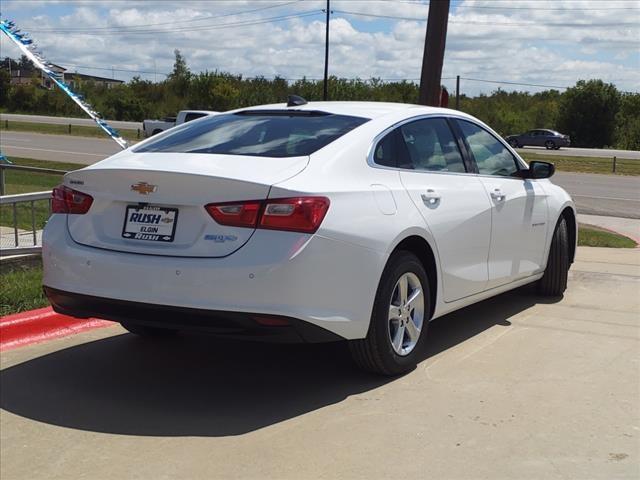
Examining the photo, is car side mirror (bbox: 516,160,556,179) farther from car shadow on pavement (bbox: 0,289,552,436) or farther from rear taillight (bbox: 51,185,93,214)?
rear taillight (bbox: 51,185,93,214)

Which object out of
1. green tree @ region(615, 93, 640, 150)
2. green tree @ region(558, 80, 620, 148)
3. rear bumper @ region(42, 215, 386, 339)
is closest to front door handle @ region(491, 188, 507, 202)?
rear bumper @ region(42, 215, 386, 339)

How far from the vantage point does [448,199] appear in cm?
536

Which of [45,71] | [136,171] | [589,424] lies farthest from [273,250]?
[45,71]

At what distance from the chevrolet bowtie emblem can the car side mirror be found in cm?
328

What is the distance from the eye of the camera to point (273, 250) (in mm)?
4094

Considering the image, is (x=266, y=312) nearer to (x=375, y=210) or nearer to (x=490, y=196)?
(x=375, y=210)

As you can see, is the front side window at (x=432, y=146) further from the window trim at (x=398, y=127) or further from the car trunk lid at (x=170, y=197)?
the car trunk lid at (x=170, y=197)

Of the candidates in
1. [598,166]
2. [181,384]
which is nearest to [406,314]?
[181,384]

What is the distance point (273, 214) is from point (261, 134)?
1.05 meters

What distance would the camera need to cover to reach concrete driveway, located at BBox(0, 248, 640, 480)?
3.76 m

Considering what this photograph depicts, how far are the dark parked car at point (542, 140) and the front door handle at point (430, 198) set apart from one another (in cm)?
5114

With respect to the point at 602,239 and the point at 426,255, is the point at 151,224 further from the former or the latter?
the point at 602,239

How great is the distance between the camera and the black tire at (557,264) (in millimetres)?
7035

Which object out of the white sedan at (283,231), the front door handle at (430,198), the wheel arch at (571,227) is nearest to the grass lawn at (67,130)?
the wheel arch at (571,227)
